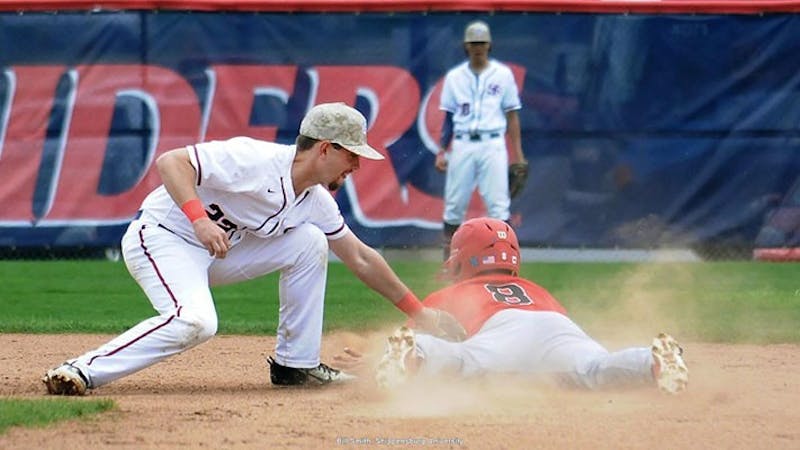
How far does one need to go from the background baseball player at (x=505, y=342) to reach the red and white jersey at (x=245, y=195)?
794mm

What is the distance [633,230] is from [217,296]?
4564 mm

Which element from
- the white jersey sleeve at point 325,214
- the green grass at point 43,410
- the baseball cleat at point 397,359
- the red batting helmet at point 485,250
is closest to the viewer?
the green grass at point 43,410

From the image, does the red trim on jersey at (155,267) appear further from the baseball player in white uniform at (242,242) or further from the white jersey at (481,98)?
the white jersey at (481,98)

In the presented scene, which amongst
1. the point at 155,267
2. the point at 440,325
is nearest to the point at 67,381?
the point at 155,267

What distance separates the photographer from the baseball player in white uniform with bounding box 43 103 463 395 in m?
6.64

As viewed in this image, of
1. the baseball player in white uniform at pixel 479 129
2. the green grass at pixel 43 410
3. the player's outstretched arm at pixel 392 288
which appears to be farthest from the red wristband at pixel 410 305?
the baseball player in white uniform at pixel 479 129

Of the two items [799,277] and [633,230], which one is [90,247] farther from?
[799,277]

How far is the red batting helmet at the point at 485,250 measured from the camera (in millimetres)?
7504

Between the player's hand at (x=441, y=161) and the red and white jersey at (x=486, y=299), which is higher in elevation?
the red and white jersey at (x=486, y=299)

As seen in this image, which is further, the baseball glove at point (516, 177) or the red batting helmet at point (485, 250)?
the baseball glove at point (516, 177)

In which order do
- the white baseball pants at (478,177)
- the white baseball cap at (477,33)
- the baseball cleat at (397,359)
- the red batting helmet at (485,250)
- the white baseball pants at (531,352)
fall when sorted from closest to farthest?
the baseball cleat at (397,359) < the white baseball pants at (531,352) < the red batting helmet at (485,250) < the white baseball cap at (477,33) < the white baseball pants at (478,177)

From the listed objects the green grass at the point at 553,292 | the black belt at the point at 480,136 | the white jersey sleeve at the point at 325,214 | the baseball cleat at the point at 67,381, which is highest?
the white jersey sleeve at the point at 325,214

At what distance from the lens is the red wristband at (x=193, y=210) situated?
6465 millimetres

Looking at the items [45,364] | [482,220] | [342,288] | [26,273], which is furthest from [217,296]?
[482,220]
